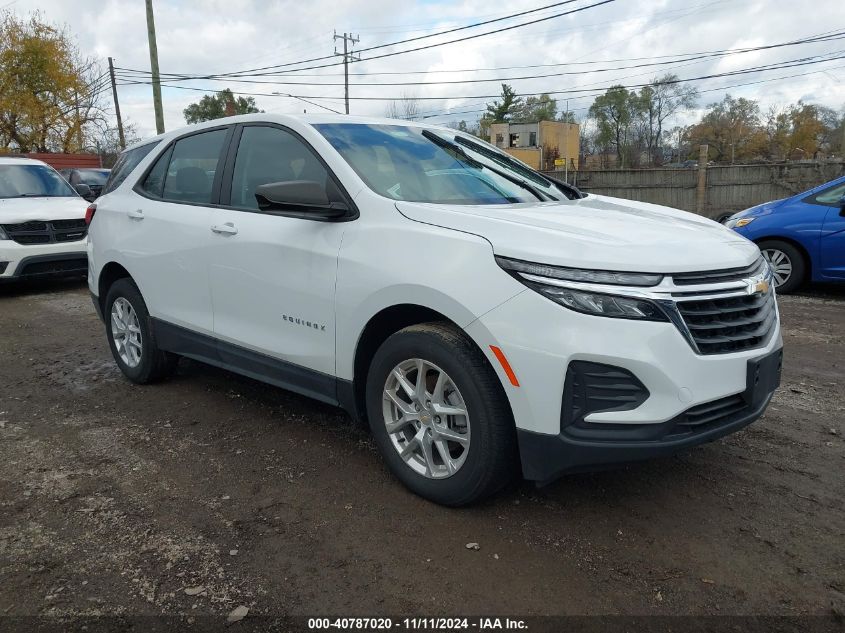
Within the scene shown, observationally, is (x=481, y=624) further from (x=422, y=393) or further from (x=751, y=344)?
(x=751, y=344)

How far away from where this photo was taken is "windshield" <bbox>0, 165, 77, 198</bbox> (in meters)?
9.84

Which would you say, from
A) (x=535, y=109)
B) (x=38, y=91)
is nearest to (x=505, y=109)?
(x=535, y=109)

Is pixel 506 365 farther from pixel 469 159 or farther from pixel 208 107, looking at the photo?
pixel 208 107

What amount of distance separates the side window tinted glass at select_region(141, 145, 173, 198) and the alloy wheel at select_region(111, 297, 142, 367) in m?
0.84

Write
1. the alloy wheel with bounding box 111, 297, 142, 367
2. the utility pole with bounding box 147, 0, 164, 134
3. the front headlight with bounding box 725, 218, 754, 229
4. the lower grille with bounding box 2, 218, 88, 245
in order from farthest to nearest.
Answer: the utility pole with bounding box 147, 0, 164, 134, the lower grille with bounding box 2, 218, 88, 245, the front headlight with bounding box 725, 218, 754, 229, the alloy wheel with bounding box 111, 297, 142, 367

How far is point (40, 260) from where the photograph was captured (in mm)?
9023

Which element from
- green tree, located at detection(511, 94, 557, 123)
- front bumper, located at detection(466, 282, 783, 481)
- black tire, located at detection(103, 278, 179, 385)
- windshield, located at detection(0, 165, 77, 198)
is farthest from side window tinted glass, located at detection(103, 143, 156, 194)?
green tree, located at detection(511, 94, 557, 123)

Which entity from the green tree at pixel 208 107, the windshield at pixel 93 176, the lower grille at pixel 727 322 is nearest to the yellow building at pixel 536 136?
the green tree at pixel 208 107

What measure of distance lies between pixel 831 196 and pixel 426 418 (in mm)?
7065

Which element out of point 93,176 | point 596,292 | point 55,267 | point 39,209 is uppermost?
point 93,176

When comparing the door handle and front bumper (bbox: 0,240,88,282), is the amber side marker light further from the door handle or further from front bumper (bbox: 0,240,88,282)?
front bumper (bbox: 0,240,88,282)

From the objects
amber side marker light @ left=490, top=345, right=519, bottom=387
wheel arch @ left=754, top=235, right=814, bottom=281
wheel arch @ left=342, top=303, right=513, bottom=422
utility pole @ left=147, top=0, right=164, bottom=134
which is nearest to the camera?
amber side marker light @ left=490, top=345, right=519, bottom=387

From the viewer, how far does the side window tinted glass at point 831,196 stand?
7754 mm

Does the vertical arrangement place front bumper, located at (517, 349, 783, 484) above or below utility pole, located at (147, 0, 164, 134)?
below
